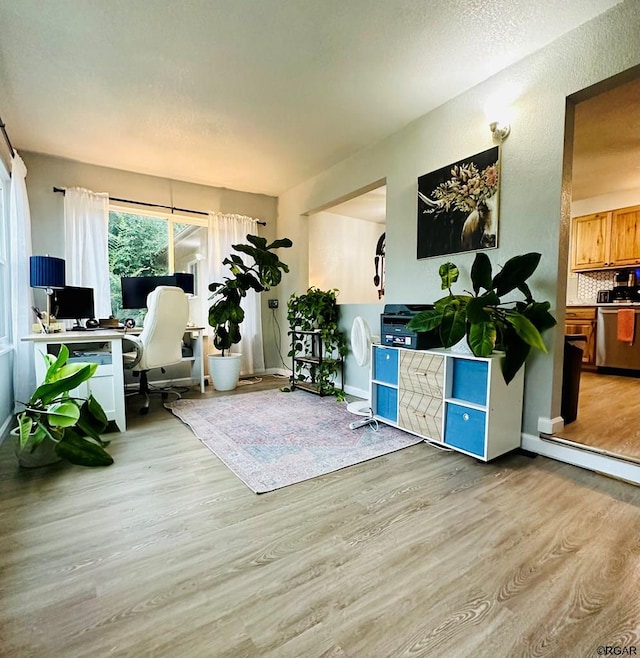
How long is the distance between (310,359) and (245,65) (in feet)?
8.86

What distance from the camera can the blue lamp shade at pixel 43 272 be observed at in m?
2.86

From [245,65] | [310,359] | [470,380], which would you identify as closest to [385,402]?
[470,380]

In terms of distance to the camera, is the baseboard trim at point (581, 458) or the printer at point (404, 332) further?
the printer at point (404, 332)

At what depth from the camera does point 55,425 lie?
1965mm

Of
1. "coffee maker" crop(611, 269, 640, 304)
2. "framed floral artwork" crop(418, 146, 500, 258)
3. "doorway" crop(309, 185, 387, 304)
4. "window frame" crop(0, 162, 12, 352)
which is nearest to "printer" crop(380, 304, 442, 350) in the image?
"framed floral artwork" crop(418, 146, 500, 258)

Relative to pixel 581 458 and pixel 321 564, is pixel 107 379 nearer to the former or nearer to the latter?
pixel 321 564

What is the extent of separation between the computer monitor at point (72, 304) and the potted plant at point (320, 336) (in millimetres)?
2093

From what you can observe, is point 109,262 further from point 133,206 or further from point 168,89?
point 168,89

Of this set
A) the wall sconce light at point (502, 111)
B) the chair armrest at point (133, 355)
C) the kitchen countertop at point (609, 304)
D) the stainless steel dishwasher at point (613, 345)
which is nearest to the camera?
the wall sconce light at point (502, 111)

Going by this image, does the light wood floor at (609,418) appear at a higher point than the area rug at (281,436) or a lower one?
higher

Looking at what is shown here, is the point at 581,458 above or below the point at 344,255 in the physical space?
below

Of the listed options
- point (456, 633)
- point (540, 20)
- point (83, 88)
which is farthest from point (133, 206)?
point (456, 633)

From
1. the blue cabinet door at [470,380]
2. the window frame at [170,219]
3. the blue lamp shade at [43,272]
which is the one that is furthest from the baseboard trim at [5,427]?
the blue cabinet door at [470,380]

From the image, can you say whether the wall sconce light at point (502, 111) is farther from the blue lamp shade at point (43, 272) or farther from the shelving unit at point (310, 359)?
the blue lamp shade at point (43, 272)
